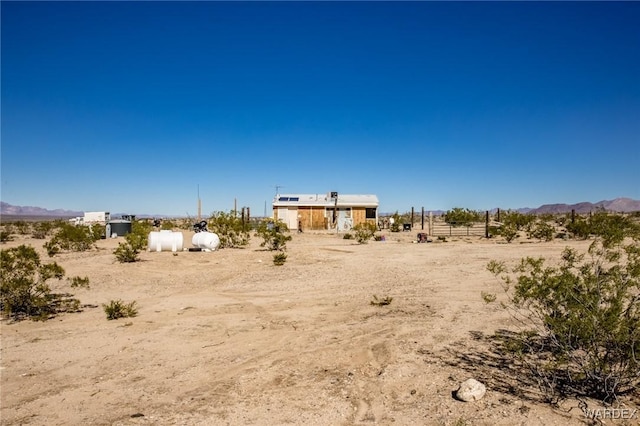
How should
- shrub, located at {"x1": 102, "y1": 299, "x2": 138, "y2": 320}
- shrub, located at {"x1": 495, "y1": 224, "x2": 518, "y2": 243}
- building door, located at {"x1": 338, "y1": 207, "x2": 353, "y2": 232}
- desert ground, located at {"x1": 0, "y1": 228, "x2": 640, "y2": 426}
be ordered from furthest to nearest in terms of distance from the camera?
1. building door, located at {"x1": 338, "y1": 207, "x2": 353, "y2": 232}
2. shrub, located at {"x1": 495, "y1": 224, "x2": 518, "y2": 243}
3. shrub, located at {"x1": 102, "y1": 299, "x2": 138, "y2": 320}
4. desert ground, located at {"x1": 0, "y1": 228, "x2": 640, "y2": 426}

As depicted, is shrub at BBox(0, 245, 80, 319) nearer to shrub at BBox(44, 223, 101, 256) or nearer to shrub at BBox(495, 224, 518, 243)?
shrub at BBox(44, 223, 101, 256)

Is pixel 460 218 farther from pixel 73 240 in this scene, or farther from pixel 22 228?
pixel 22 228

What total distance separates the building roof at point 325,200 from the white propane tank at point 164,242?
20.1 meters

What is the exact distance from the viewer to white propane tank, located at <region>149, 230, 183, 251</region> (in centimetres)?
1919

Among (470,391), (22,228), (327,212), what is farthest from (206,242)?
(22,228)

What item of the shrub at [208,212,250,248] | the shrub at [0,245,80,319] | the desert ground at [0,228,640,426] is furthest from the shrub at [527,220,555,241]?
the shrub at [0,245,80,319]

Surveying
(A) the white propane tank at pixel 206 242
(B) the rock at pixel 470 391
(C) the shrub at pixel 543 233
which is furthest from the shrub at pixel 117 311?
(C) the shrub at pixel 543 233

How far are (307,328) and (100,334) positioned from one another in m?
3.86

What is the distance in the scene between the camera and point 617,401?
4.53 meters

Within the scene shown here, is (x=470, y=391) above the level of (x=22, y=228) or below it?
below

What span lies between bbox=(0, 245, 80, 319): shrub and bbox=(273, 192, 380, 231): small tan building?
94.4 ft

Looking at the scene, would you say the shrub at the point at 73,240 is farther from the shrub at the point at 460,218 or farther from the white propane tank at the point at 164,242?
the shrub at the point at 460,218

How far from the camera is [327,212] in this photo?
39.0 m

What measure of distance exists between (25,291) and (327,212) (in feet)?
101
